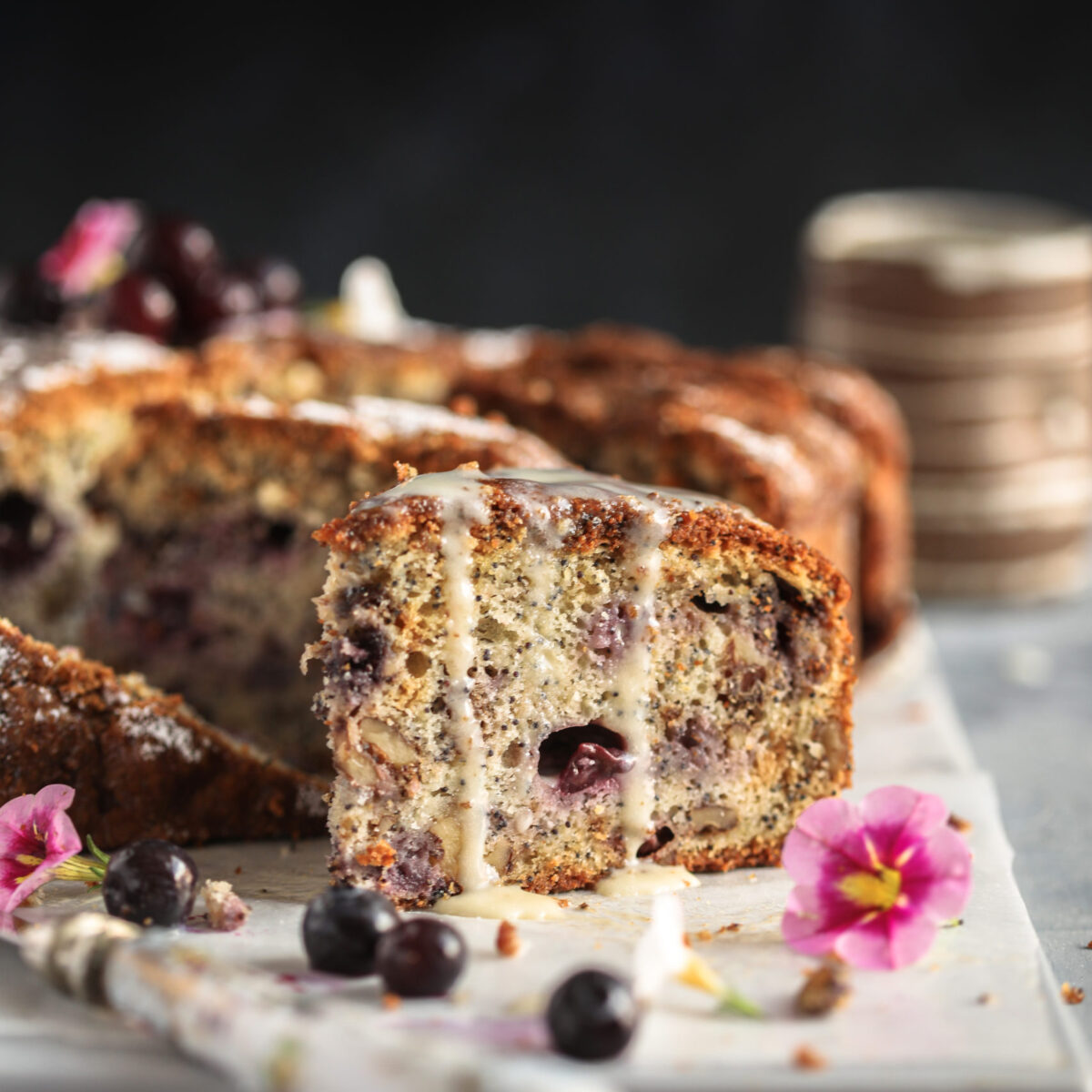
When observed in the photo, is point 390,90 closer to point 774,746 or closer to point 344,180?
point 344,180

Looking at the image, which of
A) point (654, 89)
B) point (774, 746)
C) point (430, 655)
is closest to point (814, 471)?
point (774, 746)

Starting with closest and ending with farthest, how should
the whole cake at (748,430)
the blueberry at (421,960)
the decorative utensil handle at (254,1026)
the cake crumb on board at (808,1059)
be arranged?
the decorative utensil handle at (254,1026), the cake crumb on board at (808,1059), the blueberry at (421,960), the whole cake at (748,430)

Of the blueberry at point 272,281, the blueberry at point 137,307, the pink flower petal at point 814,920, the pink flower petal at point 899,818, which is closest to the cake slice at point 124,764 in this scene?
the pink flower petal at point 814,920

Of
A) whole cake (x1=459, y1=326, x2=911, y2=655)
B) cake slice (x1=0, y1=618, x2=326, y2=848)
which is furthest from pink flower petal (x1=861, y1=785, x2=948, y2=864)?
cake slice (x1=0, y1=618, x2=326, y2=848)

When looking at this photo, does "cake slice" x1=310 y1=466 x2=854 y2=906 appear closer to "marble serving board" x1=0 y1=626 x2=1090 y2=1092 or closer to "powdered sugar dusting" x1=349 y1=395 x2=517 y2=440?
"marble serving board" x1=0 y1=626 x2=1090 y2=1092

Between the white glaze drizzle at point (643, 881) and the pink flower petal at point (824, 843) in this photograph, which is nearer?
the pink flower petal at point (824, 843)

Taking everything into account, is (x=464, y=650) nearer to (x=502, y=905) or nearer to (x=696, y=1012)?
(x=502, y=905)

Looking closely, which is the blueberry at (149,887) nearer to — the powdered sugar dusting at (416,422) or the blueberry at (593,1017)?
the blueberry at (593,1017)
